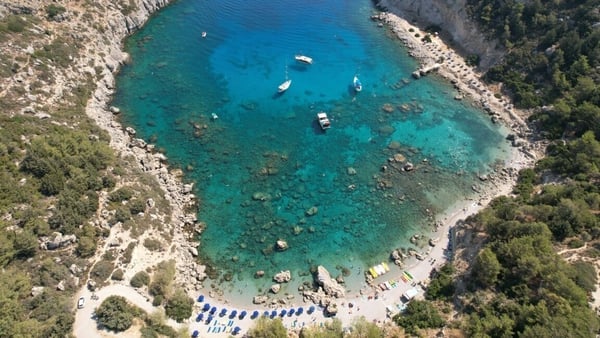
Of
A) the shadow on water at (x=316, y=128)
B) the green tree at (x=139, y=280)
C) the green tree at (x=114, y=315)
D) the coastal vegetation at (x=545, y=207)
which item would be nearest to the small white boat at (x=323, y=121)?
the shadow on water at (x=316, y=128)

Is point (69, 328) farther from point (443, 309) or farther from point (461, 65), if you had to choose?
point (461, 65)

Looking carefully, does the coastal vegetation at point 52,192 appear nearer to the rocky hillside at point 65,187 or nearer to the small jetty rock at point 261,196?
the rocky hillside at point 65,187

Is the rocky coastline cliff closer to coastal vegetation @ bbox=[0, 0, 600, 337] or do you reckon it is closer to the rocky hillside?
the rocky hillside

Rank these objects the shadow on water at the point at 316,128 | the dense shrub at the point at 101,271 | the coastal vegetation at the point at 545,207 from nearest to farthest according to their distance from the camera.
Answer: the coastal vegetation at the point at 545,207
the dense shrub at the point at 101,271
the shadow on water at the point at 316,128

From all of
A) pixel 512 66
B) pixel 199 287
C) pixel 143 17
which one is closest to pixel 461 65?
pixel 512 66

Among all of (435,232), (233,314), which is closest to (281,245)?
(233,314)
